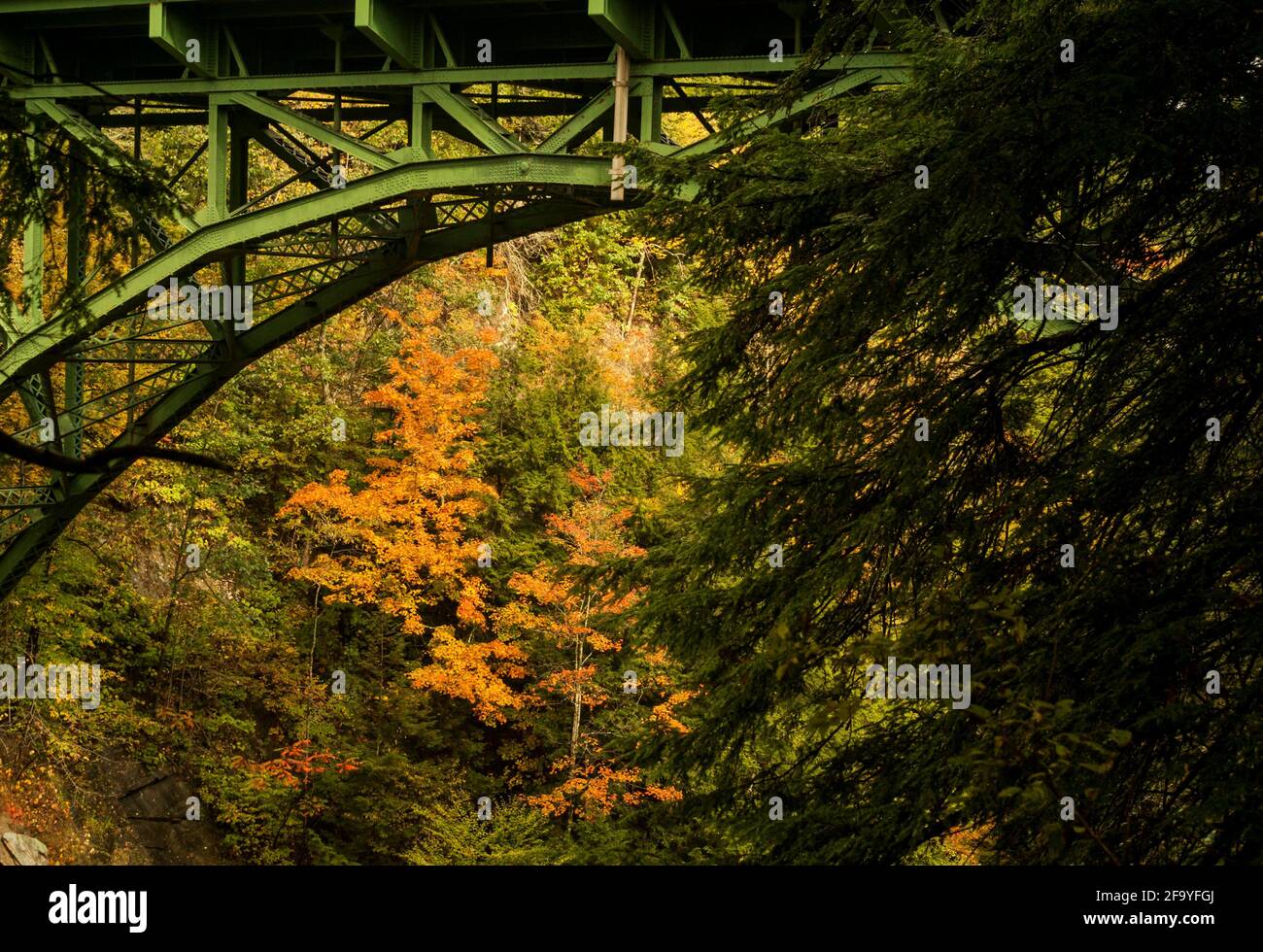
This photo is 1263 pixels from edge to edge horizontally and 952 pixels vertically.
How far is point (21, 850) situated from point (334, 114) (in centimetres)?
804

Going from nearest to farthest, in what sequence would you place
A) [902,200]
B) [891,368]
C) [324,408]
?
[902,200]
[891,368]
[324,408]

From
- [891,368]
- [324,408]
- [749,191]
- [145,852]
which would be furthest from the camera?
[324,408]

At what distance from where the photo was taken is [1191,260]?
211 inches

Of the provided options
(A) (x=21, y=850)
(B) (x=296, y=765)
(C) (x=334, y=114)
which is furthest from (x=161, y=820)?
(C) (x=334, y=114)

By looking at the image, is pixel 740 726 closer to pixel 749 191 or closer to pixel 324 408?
pixel 749 191

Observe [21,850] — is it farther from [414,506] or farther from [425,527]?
[425,527]

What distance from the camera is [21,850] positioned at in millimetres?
13539

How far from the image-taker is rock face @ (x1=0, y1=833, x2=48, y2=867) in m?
13.2

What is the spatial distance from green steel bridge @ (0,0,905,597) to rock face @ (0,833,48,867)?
8.60 ft

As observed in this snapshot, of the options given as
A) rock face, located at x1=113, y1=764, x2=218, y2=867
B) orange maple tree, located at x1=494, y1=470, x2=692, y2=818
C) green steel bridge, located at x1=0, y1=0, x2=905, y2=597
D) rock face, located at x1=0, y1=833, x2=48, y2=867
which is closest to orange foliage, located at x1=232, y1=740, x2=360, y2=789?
rock face, located at x1=113, y1=764, x2=218, y2=867

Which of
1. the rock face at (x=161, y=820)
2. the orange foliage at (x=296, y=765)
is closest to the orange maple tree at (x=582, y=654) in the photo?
the orange foliage at (x=296, y=765)

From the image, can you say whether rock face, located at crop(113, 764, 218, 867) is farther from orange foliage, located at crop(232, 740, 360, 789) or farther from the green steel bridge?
the green steel bridge

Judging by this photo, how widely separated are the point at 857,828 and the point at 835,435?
73.2 inches

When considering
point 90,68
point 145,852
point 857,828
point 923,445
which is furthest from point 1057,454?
point 145,852
